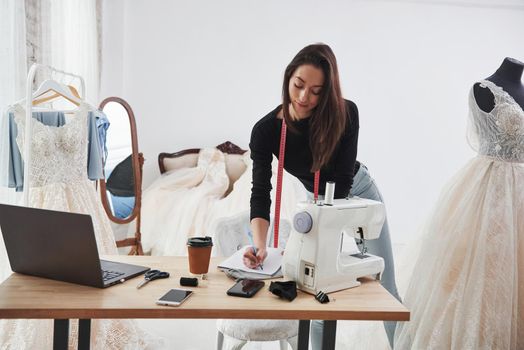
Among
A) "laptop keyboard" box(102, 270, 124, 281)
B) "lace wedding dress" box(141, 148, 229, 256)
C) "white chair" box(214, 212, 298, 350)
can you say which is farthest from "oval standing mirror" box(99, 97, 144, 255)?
"laptop keyboard" box(102, 270, 124, 281)

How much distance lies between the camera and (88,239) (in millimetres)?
1188

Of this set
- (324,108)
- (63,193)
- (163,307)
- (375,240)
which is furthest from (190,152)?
(163,307)

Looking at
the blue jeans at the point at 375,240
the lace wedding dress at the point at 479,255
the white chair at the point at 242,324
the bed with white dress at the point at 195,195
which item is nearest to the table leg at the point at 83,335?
the white chair at the point at 242,324

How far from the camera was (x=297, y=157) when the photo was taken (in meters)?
1.76

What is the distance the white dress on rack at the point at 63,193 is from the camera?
1970mm

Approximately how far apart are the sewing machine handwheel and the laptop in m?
0.52

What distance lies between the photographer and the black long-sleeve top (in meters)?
1.69

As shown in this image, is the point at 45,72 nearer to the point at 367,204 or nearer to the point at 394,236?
the point at 367,204

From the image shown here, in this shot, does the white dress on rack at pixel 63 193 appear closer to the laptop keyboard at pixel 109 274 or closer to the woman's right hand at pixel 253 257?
the laptop keyboard at pixel 109 274

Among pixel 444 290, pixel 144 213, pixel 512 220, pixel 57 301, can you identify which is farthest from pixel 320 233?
pixel 144 213

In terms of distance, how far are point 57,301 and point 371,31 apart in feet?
14.1

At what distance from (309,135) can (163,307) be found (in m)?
0.82

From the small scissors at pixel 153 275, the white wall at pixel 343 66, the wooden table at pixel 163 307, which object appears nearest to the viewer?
the wooden table at pixel 163 307

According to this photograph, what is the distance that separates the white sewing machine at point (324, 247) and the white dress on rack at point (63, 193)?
1235 millimetres
